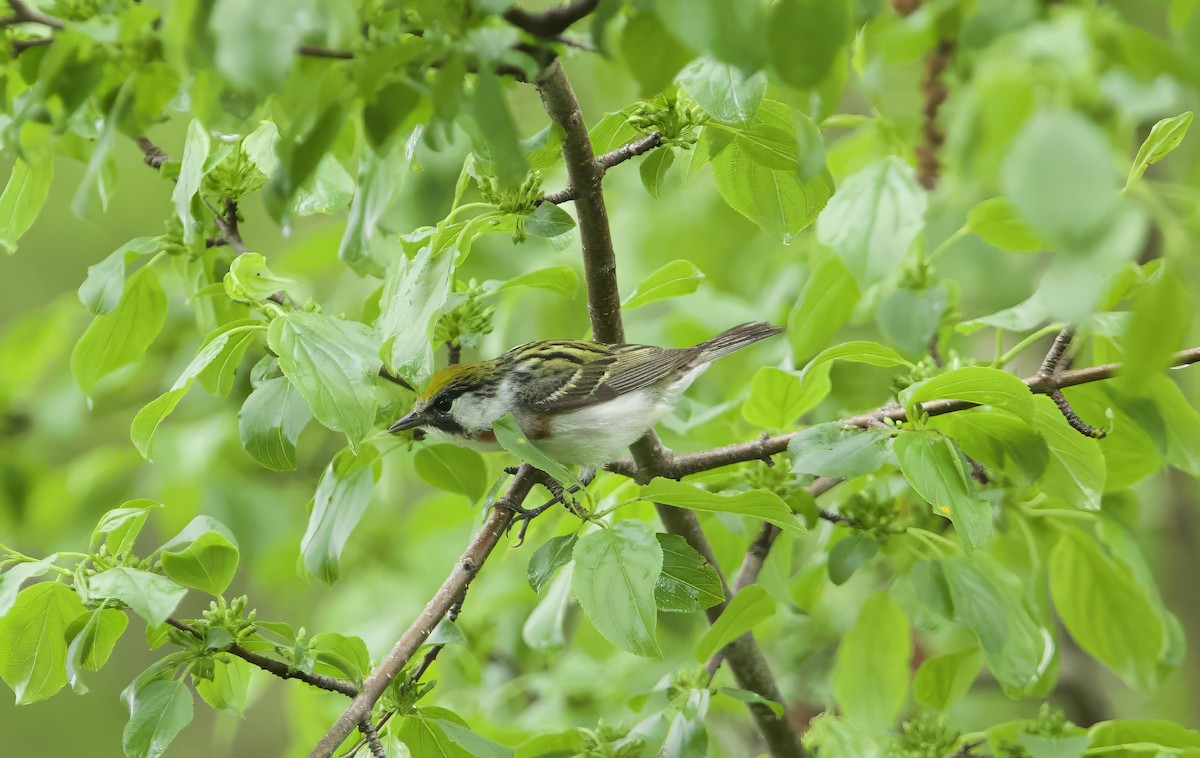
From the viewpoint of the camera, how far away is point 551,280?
7.21 feet

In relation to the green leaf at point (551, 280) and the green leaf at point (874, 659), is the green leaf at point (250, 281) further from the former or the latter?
the green leaf at point (874, 659)

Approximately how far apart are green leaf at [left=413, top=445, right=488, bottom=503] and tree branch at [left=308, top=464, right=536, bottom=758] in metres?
0.15

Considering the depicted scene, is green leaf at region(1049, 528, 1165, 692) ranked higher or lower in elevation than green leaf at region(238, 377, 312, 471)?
lower

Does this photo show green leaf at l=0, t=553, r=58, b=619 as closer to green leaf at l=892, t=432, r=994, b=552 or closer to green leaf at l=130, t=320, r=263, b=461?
green leaf at l=130, t=320, r=263, b=461

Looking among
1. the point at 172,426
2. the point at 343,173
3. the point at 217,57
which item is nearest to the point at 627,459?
the point at 343,173

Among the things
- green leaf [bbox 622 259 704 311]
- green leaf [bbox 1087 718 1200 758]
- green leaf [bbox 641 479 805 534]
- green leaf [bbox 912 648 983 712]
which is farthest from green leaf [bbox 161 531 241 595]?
green leaf [bbox 1087 718 1200 758]

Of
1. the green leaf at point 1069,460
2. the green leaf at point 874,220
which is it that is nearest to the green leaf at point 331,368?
the green leaf at point 874,220

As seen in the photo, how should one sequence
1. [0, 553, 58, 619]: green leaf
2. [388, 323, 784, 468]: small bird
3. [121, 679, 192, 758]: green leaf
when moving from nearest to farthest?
[0, 553, 58, 619]: green leaf → [121, 679, 192, 758]: green leaf → [388, 323, 784, 468]: small bird

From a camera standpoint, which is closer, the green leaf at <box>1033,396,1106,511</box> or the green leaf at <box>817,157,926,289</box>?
the green leaf at <box>817,157,926,289</box>

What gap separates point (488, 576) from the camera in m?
3.72

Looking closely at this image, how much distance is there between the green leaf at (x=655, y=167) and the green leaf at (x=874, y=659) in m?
1.09

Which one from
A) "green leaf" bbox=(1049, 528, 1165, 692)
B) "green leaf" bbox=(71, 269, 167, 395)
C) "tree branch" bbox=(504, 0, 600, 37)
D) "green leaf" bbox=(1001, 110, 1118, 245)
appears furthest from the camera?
"green leaf" bbox=(1049, 528, 1165, 692)

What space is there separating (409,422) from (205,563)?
0.60 meters

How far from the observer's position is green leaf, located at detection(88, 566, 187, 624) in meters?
1.53
